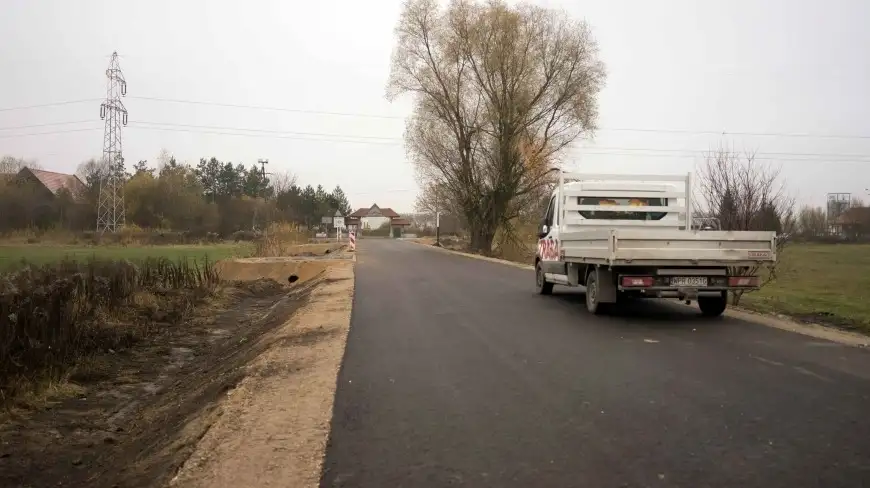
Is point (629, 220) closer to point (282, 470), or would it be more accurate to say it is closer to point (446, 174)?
point (282, 470)

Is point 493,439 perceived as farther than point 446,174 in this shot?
No

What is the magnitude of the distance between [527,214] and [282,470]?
4202cm

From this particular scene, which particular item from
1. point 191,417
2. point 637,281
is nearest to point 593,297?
point 637,281

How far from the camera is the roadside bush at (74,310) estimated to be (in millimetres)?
8727

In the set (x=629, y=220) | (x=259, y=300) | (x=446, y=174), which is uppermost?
(x=446, y=174)

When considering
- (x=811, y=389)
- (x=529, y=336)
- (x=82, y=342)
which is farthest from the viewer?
(x=82, y=342)

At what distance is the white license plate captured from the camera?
34.3 feet

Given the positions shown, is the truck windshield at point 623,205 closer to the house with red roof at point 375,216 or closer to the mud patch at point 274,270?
the mud patch at point 274,270

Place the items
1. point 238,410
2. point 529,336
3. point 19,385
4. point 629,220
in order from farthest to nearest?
1. point 629,220
2. point 529,336
3. point 19,385
4. point 238,410

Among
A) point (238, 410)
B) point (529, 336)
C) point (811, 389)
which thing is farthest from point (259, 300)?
point (811, 389)

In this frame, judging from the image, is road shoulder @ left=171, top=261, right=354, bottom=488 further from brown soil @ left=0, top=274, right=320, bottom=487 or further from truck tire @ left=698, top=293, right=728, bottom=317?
truck tire @ left=698, top=293, right=728, bottom=317

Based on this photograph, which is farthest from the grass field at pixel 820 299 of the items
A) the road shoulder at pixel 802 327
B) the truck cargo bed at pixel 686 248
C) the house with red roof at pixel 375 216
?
the house with red roof at pixel 375 216

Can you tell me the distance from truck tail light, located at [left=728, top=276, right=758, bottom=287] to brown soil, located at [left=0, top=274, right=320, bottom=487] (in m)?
7.29

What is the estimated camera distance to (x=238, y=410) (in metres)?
5.77
